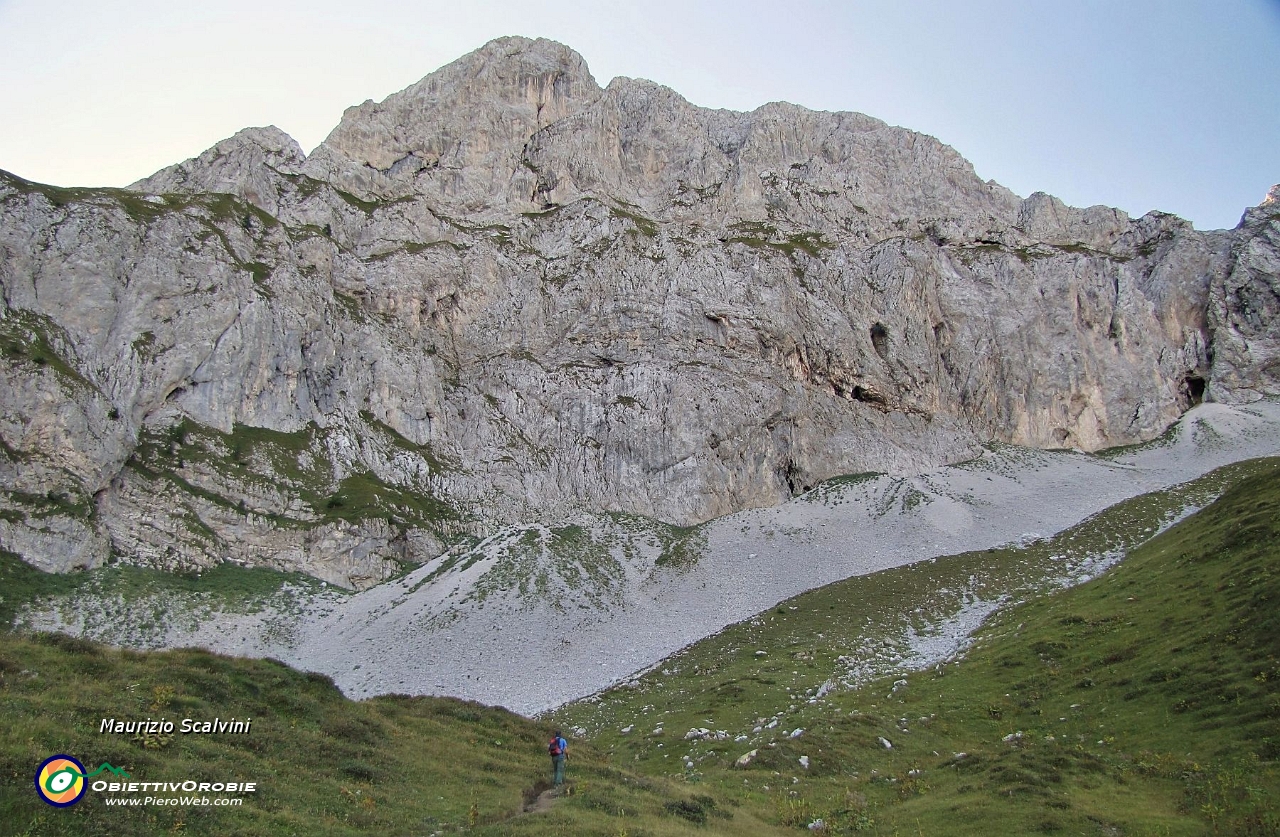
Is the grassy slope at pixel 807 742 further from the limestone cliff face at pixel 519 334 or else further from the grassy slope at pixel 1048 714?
the limestone cliff face at pixel 519 334

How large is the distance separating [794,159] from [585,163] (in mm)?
44142

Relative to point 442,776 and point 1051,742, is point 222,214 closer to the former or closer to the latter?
point 442,776

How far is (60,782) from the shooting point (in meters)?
13.4

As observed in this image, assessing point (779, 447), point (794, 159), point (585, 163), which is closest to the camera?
point (779, 447)

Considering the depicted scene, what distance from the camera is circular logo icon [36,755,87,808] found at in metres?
13.1

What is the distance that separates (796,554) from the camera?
230 ft

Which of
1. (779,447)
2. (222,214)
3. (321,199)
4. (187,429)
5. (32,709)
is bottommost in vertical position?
(32,709)

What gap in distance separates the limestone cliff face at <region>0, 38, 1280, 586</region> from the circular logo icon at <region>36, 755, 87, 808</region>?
53573mm

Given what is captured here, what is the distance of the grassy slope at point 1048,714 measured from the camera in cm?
1922

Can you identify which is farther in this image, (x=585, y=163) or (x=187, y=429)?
(x=585, y=163)

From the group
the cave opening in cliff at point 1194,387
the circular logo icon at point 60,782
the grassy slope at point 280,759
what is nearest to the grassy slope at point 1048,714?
the grassy slope at point 280,759

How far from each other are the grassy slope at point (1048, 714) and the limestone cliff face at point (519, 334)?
39998 millimetres

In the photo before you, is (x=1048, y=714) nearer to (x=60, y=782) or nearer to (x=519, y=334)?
(x=60, y=782)

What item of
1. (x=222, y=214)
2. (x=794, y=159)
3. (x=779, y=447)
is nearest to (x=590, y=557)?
(x=779, y=447)
